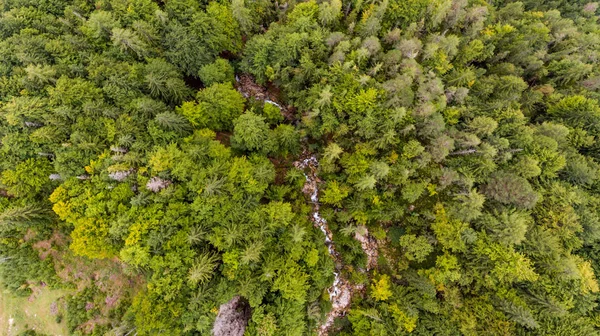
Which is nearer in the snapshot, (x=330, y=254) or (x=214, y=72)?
(x=214, y=72)

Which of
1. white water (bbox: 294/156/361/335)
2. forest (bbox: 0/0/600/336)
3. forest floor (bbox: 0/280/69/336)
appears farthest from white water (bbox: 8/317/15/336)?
white water (bbox: 294/156/361/335)

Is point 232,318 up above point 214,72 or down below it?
below

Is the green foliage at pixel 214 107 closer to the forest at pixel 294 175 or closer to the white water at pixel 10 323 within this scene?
the forest at pixel 294 175

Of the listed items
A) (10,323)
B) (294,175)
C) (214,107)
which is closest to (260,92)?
(214,107)

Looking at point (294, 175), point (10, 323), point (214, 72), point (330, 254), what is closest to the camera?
point (10, 323)

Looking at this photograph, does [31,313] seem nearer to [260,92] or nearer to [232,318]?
[232,318]

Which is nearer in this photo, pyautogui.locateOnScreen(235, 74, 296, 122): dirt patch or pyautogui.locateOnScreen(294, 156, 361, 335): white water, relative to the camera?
pyautogui.locateOnScreen(294, 156, 361, 335): white water

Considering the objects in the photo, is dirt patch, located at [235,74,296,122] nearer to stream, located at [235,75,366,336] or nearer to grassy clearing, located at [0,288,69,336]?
stream, located at [235,75,366,336]

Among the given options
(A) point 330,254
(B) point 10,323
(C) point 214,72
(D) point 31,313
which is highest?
(C) point 214,72

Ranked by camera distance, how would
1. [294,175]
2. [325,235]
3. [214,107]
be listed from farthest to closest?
1. [325,235]
2. [294,175]
3. [214,107]
